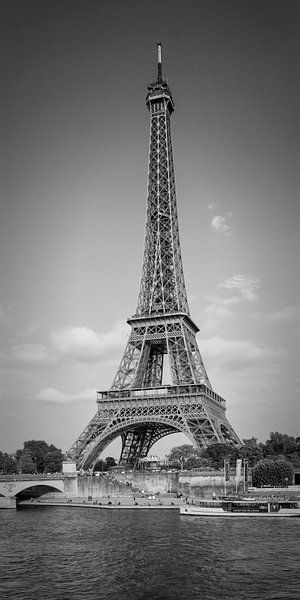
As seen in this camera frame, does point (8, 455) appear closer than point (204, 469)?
No

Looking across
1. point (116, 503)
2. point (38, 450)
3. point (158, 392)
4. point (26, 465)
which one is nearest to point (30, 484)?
point (116, 503)

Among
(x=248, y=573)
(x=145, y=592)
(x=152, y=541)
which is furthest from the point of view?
(x=152, y=541)

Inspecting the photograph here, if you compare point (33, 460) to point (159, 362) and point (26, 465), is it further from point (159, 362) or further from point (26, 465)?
point (159, 362)

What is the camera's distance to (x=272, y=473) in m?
82.2

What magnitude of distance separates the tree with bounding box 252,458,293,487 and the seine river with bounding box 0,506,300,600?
19871 mm

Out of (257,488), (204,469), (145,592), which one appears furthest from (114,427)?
(145,592)

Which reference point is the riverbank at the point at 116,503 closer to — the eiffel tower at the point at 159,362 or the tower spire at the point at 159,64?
the eiffel tower at the point at 159,362

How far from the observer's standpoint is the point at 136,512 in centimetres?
7225

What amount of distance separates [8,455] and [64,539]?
275ft

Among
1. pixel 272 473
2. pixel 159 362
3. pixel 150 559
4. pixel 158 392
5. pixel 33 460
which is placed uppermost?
pixel 159 362

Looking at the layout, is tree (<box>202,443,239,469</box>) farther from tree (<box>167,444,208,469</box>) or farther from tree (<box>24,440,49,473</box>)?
tree (<box>24,440,49,473</box>)

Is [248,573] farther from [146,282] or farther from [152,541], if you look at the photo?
[146,282]

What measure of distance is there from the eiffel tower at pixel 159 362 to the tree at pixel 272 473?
23.5 ft

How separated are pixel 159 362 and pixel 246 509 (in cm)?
4812
